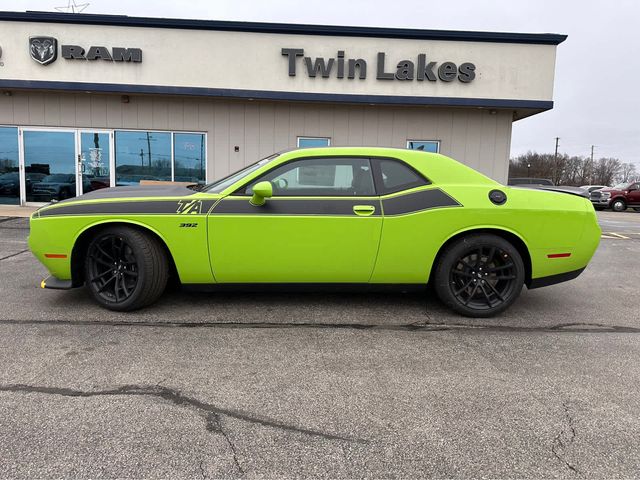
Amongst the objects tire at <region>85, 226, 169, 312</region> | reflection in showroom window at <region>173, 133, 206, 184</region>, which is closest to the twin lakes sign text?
reflection in showroom window at <region>173, 133, 206, 184</region>

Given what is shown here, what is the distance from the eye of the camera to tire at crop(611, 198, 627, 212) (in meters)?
23.0

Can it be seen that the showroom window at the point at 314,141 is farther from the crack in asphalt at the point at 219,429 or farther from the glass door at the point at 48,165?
the crack in asphalt at the point at 219,429

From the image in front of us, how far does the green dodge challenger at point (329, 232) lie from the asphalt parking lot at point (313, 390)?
1.18 feet

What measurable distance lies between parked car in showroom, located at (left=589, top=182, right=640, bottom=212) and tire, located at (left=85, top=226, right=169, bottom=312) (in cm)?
2395

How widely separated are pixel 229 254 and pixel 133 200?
3.21 ft

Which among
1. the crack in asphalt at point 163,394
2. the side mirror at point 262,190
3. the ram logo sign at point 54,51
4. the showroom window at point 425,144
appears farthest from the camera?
the showroom window at point 425,144

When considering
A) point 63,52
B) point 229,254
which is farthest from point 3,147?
point 229,254

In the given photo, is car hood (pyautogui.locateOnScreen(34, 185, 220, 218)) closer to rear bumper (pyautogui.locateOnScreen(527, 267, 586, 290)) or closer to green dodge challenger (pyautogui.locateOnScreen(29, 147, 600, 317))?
green dodge challenger (pyautogui.locateOnScreen(29, 147, 600, 317))

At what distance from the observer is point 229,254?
399cm

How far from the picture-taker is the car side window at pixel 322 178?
405cm

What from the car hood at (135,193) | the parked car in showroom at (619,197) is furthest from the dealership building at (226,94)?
the parked car in showroom at (619,197)

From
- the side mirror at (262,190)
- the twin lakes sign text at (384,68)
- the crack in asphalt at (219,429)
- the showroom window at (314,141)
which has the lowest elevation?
the crack in asphalt at (219,429)

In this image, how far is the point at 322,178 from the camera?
13.5 ft

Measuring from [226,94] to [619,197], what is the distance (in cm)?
2091
